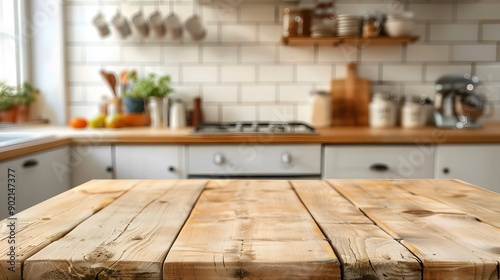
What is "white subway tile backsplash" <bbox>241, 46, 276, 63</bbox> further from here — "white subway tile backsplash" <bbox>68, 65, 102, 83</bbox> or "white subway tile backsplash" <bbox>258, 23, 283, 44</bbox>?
"white subway tile backsplash" <bbox>68, 65, 102, 83</bbox>

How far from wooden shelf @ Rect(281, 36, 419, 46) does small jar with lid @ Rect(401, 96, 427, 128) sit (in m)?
0.34

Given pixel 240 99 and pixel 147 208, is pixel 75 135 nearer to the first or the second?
pixel 240 99

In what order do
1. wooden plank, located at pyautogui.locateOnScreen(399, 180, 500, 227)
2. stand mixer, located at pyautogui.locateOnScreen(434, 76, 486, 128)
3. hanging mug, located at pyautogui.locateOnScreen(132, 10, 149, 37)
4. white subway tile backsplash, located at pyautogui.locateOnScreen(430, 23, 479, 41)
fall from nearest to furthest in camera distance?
wooden plank, located at pyautogui.locateOnScreen(399, 180, 500, 227)
stand mixer, located at pyautogui.locateOnScreen(434, 76, 486, 128)
hanging mug, located at pyautogui.locateOnScreen(132, 10, 149, 37)
white subway tile backsplash, located at pyautogui.locateOnScreen(430, 23, 479, 41)

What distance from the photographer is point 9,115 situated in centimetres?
261

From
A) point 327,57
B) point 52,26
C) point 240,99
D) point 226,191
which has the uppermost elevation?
point 52,26

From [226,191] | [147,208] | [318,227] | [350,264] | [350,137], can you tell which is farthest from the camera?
[350,137]

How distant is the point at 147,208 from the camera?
93 centimetres

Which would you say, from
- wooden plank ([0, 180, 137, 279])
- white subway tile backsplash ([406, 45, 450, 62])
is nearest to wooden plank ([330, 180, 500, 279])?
wooden plank ([0, 180, 137, 279])

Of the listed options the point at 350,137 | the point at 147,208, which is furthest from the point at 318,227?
the point at 350,137

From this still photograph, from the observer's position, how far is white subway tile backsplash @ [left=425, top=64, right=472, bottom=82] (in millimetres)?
2822

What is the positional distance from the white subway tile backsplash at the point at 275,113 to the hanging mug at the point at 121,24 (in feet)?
2.99

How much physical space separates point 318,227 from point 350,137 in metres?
1.49

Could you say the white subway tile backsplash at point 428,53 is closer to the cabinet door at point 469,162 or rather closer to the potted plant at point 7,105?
the cabinet door at point 469,162

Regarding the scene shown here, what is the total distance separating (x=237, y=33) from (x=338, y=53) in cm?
63
